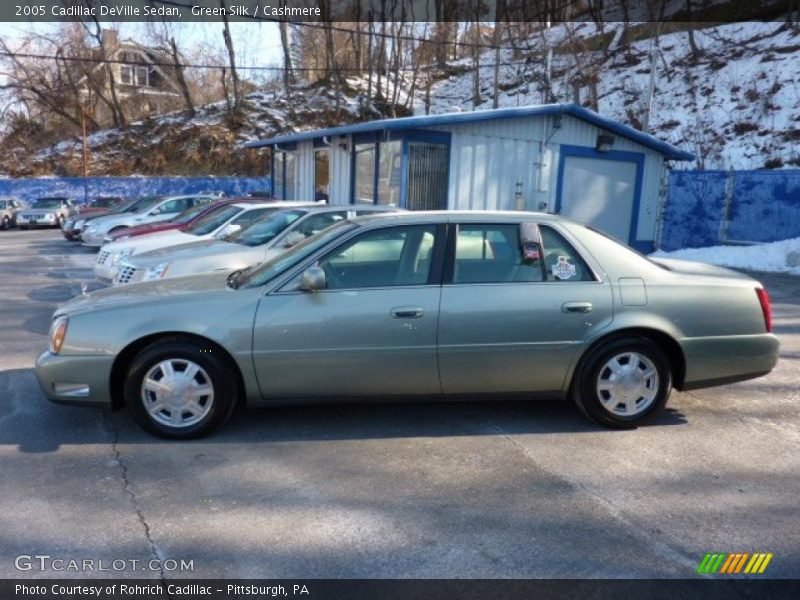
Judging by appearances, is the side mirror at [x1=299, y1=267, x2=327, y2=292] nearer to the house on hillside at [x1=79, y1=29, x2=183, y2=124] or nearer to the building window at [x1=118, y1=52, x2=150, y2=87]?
the house on hillside at [x1=79, y1=29, x2=183, y2=124]

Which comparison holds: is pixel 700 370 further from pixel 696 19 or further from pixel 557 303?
pixel 696 19

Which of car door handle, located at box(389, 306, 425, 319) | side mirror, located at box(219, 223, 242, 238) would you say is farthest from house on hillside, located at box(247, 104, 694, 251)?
car door handle, located at box(389, 306, 425, 319)

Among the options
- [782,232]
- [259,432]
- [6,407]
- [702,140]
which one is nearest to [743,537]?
[259,432]

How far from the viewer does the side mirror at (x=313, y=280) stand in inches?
174

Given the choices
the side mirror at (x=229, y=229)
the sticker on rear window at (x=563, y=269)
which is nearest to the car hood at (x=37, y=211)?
the side mirror at (x=229, y=229)

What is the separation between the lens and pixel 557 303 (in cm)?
462

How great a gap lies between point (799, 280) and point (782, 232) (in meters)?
3.29

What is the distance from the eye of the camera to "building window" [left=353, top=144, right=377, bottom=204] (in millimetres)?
15023

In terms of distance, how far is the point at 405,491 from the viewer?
12.6ft

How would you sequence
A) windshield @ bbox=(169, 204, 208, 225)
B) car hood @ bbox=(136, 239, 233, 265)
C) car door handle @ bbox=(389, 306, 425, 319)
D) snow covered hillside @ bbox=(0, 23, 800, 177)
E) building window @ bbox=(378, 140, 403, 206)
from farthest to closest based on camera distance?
snow covered hillside @ bbox=(0, 23, 800, 177)
building window @ bbox=(378, 140, 403, 206)
windshield @ bbox=(169, 204, 208, 225)
car hood @ bbox=(136, 239, 233, 265)
car door handle @ bbox=(389, 306, 425, 319)

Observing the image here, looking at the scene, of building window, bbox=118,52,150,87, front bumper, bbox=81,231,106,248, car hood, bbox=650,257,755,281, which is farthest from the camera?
building window, bbox=118,52,150,87

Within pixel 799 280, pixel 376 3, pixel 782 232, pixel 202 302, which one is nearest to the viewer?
pixel 202 302

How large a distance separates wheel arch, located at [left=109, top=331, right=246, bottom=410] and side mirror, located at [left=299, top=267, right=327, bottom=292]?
26.2 inches

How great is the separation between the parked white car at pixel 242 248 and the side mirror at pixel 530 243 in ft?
10.7
